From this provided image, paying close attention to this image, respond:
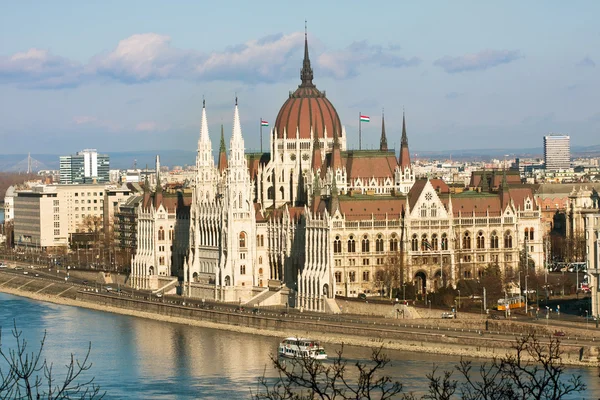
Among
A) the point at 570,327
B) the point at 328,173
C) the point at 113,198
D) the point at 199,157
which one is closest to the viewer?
the point at 570,327

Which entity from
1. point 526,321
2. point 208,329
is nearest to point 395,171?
point 208,329

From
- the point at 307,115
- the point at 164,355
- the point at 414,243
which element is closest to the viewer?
the point at 164,355

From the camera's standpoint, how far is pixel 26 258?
162750 millimetres

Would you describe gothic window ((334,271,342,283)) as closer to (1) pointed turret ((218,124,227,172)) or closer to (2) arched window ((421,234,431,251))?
(2) arched window ((421,234,431,251))

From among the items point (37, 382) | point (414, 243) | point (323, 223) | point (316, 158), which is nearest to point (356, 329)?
point (323, 223)

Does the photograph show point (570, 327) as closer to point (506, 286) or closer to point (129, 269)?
point (506, 286)

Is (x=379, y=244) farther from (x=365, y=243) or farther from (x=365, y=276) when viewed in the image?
(x=365, y=276)

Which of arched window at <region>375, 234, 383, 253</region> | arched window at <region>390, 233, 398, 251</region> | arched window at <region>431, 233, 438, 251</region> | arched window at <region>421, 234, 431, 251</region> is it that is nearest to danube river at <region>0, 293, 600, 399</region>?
arched window at <region>375, 234, 383, 253</region>

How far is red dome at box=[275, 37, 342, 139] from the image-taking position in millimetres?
122875

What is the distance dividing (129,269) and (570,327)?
6085 centimetres

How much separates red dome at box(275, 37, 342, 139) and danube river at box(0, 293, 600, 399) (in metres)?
22.5

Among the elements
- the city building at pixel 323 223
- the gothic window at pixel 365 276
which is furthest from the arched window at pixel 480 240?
the gothic window at pixel 365 276

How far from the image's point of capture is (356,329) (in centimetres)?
8850

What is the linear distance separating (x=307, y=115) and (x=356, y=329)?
122ft
